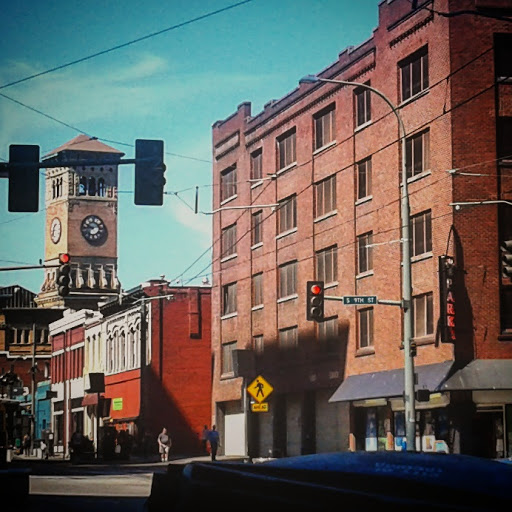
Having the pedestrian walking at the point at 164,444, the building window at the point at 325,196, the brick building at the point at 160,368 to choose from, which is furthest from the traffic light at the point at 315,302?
the brick building at the point at 160,368

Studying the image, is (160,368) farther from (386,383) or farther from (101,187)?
(101,187)

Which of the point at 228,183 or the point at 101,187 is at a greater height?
the point at 101,187

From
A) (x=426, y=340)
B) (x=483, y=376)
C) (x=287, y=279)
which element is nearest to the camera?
(x=483, y=376)

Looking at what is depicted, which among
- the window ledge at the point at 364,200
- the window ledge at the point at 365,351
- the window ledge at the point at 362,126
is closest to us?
the window ledge at the point at 365,351

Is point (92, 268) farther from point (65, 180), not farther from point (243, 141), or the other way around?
point (243, 141)

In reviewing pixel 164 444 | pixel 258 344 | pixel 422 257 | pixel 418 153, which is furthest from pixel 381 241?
pixel 164 444

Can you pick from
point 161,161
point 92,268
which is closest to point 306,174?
point 161,161

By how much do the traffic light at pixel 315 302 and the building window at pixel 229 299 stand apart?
29166mm

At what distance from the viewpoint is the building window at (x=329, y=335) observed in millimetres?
49156

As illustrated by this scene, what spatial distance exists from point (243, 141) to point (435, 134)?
65.4 feet

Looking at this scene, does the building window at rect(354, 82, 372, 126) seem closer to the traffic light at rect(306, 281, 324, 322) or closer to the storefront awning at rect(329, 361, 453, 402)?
the storefront awning at rect(329, 361, 453, 402)

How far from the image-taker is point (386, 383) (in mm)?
43438

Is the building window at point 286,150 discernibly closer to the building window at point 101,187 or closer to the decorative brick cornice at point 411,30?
the decorative brick cornice at point 411,30

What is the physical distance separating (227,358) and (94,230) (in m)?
115
